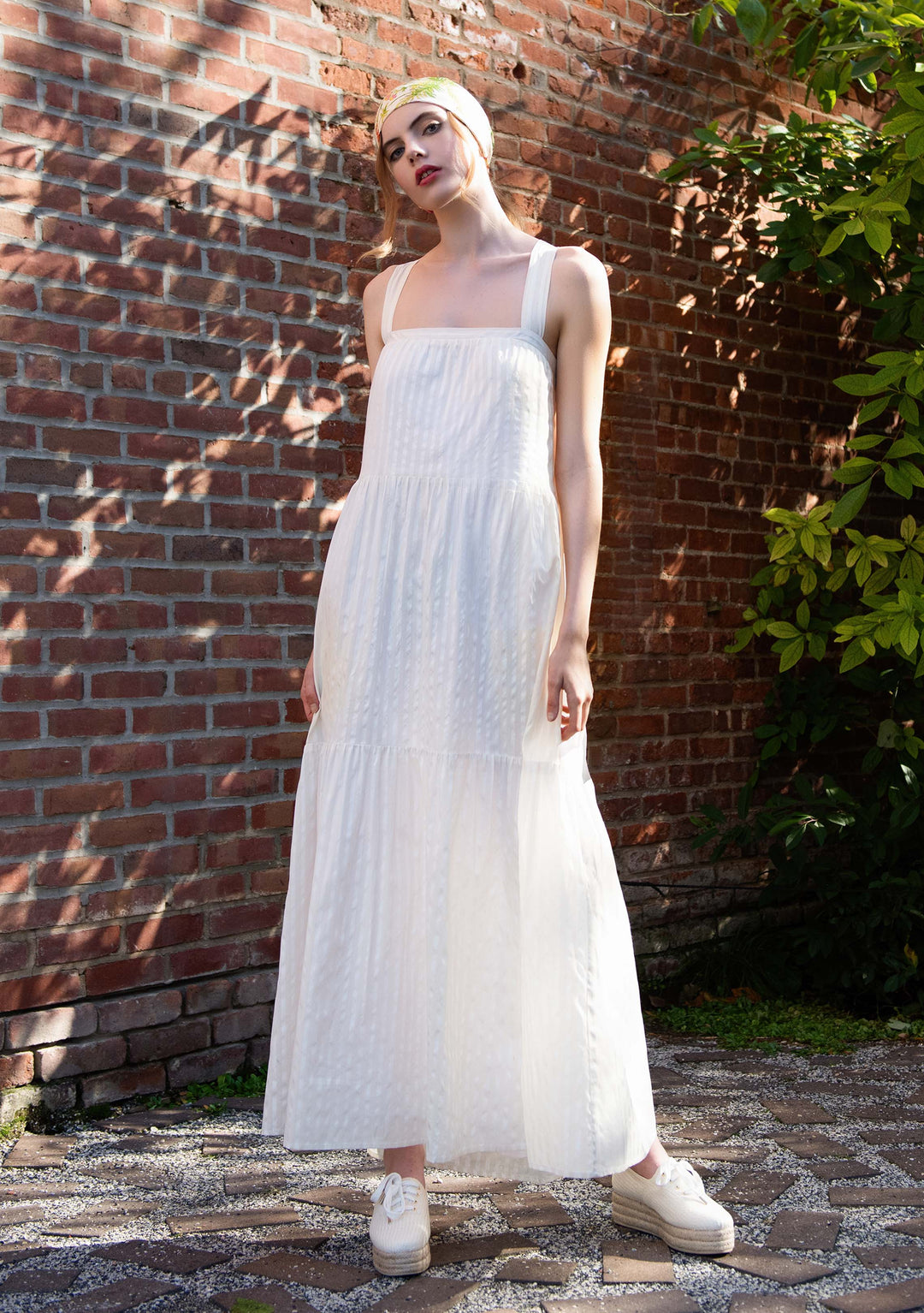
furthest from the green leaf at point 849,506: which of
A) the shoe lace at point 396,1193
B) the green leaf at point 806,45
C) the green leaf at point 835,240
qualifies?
the shoe lace at point 396,1193

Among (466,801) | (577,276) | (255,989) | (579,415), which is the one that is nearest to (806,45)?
(577,276)

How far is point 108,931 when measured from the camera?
9.81 ft

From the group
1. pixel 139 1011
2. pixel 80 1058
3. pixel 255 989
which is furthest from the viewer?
pixel 255 989

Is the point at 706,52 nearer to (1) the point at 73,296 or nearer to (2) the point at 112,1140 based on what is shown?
(1) the point at 73,296

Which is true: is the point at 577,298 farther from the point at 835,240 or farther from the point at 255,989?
the point at 255,989

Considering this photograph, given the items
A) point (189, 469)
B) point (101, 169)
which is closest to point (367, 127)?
point (101, 169)

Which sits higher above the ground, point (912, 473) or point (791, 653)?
point (912, 473)

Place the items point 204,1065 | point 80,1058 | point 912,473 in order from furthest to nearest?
point 912,473 → point 204,1065 → point 80,1058

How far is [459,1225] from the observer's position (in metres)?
2.32

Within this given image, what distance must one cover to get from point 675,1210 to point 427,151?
185cm

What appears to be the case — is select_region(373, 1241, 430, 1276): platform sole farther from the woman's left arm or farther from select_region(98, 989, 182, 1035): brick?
select_region(98, 989, 182, 1035): brick

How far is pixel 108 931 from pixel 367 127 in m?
2.16

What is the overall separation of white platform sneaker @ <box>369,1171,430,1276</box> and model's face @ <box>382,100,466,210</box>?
66.5 inches

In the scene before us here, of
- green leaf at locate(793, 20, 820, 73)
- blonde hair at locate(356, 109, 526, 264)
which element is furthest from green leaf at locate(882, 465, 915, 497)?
blonde hair at locate(356, 109, 526, 264)
